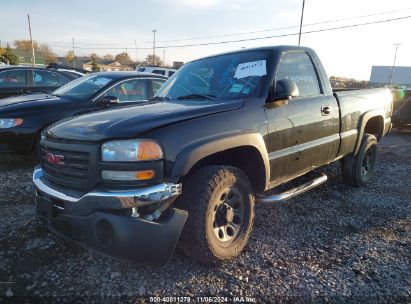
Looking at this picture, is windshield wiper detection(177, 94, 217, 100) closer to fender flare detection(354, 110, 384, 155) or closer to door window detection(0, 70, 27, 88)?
fender flare detection(354, 110, 384, 155)

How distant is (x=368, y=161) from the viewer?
18.1 ft

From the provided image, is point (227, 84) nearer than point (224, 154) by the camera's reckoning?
No

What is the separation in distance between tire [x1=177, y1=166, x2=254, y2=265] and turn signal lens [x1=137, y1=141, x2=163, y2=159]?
1.36 feet

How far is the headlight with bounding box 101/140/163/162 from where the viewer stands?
2.41 meters

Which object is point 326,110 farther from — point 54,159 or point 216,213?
point 54,159

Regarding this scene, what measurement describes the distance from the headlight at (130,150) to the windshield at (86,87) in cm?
365

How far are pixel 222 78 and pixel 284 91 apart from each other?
71 cm

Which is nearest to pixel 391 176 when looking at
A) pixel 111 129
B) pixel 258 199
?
pixel 258 199

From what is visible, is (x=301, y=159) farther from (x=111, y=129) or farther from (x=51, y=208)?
(x=51, y=208)

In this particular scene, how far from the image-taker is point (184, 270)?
2.86 meters

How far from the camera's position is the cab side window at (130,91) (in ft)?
19.8

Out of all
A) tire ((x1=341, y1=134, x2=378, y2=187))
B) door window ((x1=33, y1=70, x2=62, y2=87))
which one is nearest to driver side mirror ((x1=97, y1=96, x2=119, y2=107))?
door window ((x1=33, y1=70, x2=62, y2=87))

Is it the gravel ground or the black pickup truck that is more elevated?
the black pickup truck

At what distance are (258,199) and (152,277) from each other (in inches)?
47.8
